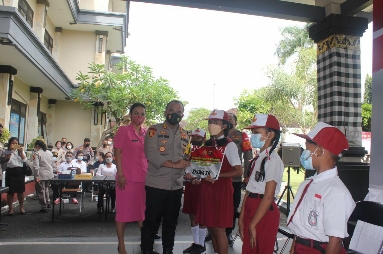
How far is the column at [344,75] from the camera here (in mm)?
7480

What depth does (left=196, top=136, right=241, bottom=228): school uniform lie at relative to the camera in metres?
4.32

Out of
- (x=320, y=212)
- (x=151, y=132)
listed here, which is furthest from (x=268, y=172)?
(x=151, y=132)

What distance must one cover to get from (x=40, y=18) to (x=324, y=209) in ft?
51.1

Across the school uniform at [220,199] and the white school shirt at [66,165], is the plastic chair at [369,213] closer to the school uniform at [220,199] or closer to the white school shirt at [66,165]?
the school uniform at [220,199]

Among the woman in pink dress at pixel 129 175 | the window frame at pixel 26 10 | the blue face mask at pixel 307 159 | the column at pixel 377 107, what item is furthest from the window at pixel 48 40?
the blue face mask at pixel 307 159

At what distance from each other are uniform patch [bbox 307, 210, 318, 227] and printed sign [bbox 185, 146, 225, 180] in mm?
1836

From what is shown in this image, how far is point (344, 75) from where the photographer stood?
7637 millimetres

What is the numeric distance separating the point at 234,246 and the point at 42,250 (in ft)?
9.21

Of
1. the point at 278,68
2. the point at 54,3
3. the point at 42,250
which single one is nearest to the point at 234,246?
the point at 42,250

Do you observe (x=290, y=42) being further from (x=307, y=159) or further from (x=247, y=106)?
(x=307, y=159)

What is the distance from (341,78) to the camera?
764 centimetres

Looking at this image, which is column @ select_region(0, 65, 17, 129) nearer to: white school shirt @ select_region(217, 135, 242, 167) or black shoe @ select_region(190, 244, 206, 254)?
black shoe @ select_region(190, 244, 206, 254)

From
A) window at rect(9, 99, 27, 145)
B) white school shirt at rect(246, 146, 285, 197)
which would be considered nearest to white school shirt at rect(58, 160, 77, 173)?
window at rect(9, 99, 27, 145)

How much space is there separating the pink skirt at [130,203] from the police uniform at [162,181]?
25 centimetres
